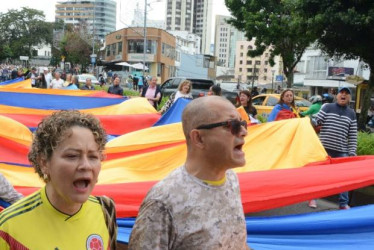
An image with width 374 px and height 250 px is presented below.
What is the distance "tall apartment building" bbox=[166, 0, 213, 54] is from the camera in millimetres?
170875

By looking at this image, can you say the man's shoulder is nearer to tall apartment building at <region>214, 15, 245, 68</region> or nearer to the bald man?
the bald man

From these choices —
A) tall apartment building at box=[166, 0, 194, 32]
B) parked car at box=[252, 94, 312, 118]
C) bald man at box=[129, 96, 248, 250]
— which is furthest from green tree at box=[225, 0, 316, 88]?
tall apartment building at box=[166, 0, 194, 32]

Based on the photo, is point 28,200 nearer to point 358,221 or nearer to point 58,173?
point 58,173

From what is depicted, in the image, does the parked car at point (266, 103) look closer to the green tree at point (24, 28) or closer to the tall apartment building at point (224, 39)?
the green tree at point (24, 28)

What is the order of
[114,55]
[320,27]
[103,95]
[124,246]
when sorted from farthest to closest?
[114,55] → [320,27] → [103,95] → [124,246]

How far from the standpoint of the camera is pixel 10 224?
1721 millimetres

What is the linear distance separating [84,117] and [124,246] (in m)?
1.35

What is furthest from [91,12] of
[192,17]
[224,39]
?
[224,39]

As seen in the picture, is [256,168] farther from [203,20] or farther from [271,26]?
[203,20]

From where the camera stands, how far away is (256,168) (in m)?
5.34

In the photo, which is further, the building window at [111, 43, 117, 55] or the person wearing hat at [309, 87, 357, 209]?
the building window at [111, 43, 117, 55]

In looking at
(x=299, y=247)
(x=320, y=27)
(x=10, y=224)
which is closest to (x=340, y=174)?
(x=299, y=247)

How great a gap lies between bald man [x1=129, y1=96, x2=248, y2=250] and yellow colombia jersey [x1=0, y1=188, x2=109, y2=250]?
18cm

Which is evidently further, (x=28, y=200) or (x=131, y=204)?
(x=131, y=204)
